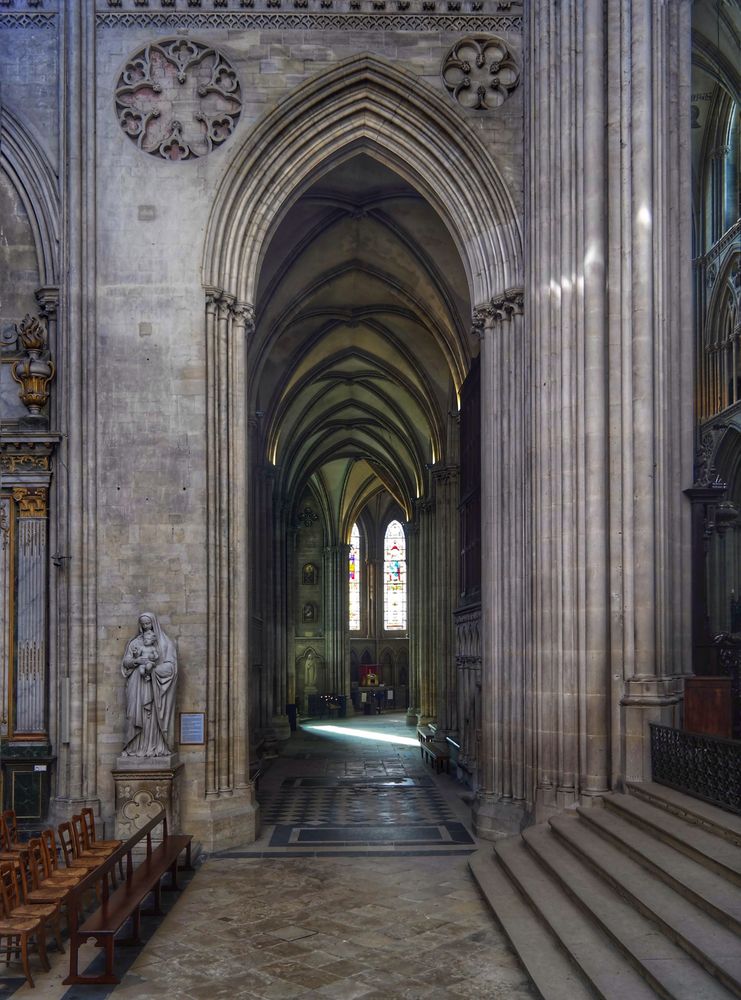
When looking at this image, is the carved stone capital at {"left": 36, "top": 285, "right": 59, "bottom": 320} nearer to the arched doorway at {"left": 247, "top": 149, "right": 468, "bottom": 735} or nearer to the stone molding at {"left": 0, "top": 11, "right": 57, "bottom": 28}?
the stone molding at {"left": 0, "top": 11, "right": 57, "bottom": 28}

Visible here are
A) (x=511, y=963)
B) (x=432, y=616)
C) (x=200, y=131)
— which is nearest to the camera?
(x=511, y=963)

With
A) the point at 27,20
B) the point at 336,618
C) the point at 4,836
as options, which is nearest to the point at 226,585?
the point at 4,836

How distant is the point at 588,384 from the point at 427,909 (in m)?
6.45

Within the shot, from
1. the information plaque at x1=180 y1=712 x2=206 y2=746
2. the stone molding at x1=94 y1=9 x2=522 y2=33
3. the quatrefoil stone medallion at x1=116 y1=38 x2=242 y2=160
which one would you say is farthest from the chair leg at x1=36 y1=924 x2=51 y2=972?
the stone molding at x1=94 y1=9 x2=522 y2=33

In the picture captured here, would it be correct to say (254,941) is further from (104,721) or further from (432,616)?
(432,616)

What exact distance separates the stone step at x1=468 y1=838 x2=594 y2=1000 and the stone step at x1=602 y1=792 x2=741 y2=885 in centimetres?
141

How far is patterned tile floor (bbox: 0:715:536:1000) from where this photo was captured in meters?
8.48

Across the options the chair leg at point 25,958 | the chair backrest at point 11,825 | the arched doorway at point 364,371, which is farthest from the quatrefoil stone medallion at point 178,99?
the chair leg at point 25,958

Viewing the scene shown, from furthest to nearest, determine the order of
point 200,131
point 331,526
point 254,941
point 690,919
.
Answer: point 331,526 < point 200,131 < point 254,941 < point 690,919

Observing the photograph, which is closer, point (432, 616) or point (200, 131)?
point (200, 131)

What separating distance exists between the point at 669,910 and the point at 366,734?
2591 centimetres

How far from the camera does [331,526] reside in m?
48.4

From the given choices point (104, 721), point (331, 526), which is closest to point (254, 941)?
point (104, 721)

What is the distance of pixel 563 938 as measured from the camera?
8.62 meters
